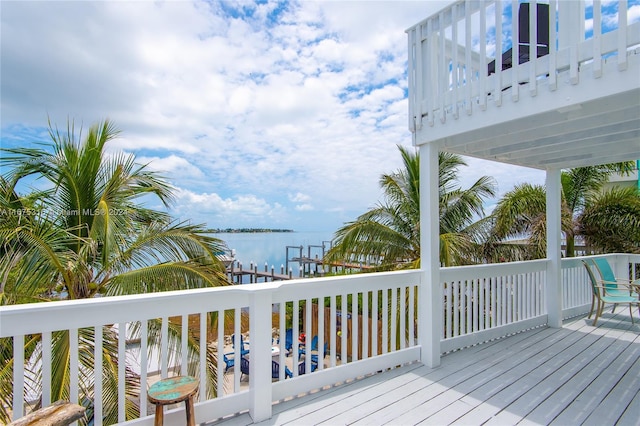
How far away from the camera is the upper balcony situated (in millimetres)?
2180

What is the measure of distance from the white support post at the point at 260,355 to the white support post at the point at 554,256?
175 inches

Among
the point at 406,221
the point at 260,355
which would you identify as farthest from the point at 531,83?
the point at 406,221

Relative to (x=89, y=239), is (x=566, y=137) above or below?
above

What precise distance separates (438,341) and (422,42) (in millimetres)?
3055

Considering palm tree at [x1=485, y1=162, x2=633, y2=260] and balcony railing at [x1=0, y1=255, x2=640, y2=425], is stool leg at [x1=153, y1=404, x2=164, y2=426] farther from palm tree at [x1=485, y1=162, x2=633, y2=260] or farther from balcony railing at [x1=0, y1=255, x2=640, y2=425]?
palm tree at [x1=485, y1=162, x2=633, y2=260]

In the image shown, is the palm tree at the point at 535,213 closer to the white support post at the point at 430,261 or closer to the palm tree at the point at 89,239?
the white support post at the point at 430,261

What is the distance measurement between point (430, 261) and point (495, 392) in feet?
4.07

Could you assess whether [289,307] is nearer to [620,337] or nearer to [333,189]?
[333,189]

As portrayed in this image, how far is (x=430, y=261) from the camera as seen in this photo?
3.45 m

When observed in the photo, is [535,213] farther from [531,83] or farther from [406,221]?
[531,83]

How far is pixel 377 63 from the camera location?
5.77m

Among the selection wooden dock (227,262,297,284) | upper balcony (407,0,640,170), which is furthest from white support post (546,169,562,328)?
wooden dock (227,262,297,284)

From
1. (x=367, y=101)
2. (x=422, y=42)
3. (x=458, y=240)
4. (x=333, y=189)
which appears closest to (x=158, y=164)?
(x=422, y=42)

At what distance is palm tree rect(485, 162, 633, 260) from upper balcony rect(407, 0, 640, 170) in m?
3.74
